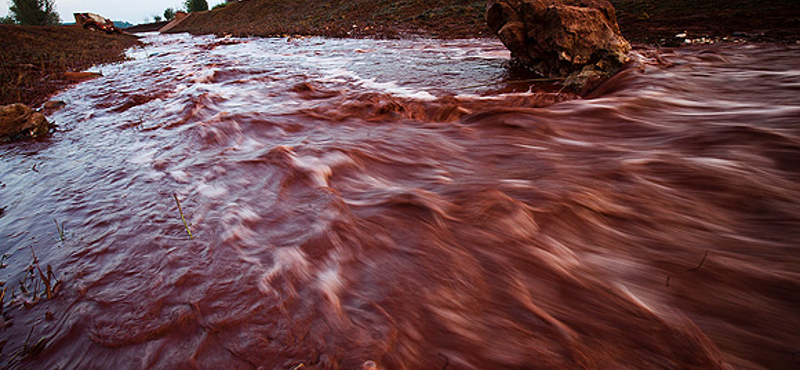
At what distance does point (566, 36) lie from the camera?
4.68 m

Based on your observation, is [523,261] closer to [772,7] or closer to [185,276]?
[185,276]

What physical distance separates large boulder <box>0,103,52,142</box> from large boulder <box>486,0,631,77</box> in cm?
691

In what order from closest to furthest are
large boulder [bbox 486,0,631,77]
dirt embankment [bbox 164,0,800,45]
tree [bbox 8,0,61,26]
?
large boulder [bbox 486,0,631,77], dirt embankment [bbox 164,0,800,45], tree [bbox 8,0,61,26]

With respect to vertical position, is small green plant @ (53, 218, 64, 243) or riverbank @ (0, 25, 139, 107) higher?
riverbank @ (0, 25, 139, 107)

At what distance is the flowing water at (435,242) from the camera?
4.08 ft

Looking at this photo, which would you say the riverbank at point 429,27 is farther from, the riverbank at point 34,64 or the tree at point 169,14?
the tree at point 169,14

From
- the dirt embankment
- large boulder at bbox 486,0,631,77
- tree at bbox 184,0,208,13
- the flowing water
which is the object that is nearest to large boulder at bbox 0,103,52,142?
the flowing water

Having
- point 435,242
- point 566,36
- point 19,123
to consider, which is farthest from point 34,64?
point 566,36

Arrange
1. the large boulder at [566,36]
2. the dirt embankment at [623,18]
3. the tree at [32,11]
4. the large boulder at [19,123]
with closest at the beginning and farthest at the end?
the large boulder at [19,123] → the large boulder at [566,36] → the dirt embankment at [623,18] → the tree at [32,11]

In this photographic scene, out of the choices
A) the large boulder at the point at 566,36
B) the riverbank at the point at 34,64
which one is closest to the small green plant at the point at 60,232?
the large boulder at the point at 566,36

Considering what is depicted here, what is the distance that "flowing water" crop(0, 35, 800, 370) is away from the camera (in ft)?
4.08

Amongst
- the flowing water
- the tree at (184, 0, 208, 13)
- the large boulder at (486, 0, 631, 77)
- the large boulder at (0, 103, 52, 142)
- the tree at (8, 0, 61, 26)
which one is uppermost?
the tree at (184, 0, 208, 13)

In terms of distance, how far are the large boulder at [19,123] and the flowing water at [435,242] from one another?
0.61 metres

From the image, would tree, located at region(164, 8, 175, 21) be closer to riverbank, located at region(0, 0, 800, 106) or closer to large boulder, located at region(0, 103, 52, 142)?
riverbank, located at region(0, 0, 800, 106)
